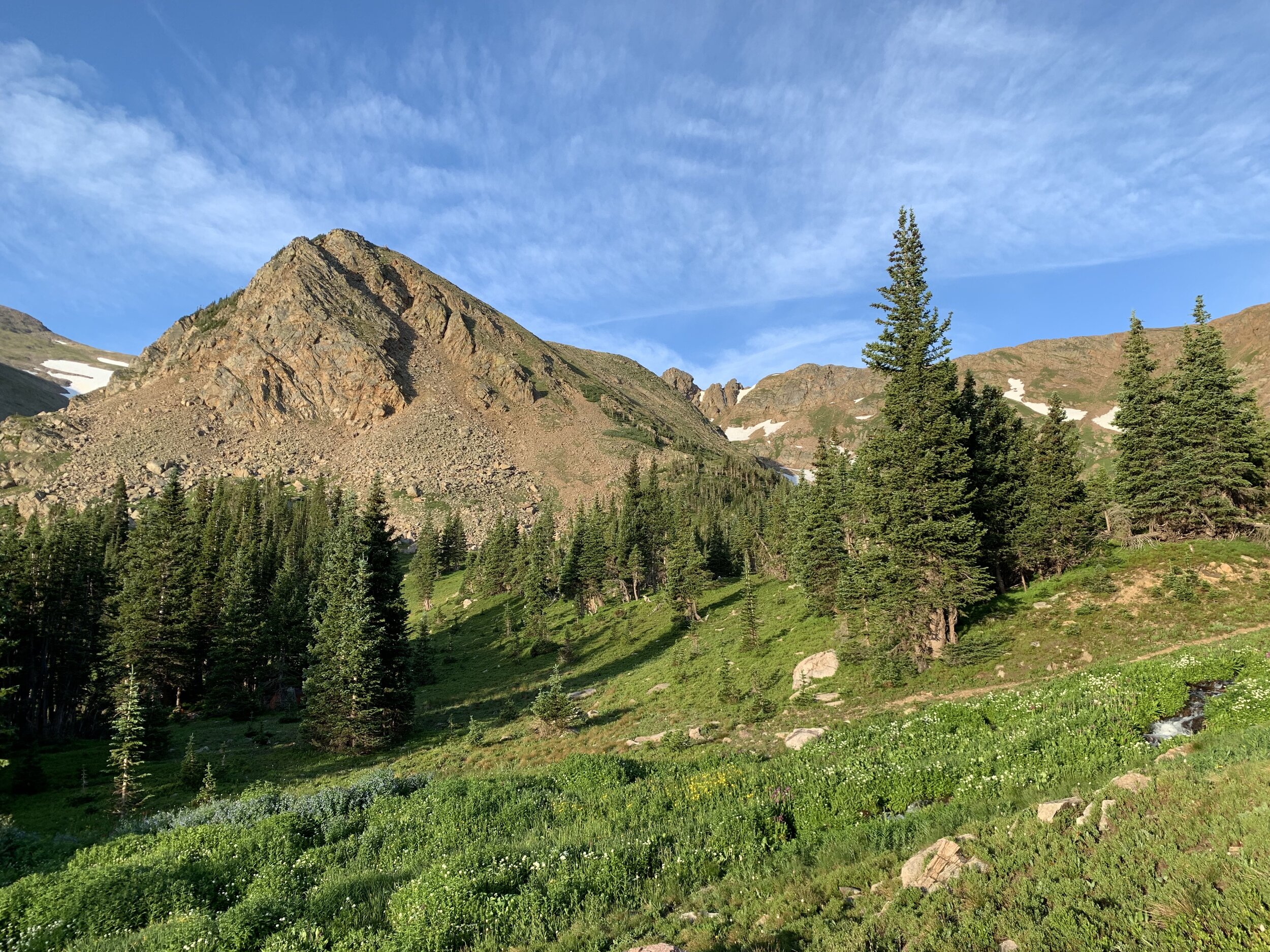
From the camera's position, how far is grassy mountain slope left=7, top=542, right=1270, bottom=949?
5.88m

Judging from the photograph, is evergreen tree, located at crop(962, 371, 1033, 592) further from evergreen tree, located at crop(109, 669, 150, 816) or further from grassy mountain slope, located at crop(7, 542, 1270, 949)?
evergreen tree, located at crop(109, 669, 150, 816)

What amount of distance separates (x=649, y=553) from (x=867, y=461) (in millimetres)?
54821

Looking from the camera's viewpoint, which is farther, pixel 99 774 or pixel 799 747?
pixel 99 774

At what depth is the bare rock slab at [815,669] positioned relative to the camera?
2556 cm

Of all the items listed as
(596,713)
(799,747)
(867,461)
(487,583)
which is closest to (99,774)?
(596,713)

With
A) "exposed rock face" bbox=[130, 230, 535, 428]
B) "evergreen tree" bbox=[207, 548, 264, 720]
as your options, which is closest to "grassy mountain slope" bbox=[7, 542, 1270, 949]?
"evergreen tree" bbox=[207, 548, 264, 720]

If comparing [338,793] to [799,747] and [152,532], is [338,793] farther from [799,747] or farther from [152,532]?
[152,532]

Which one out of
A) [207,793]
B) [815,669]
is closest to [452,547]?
[207,793]

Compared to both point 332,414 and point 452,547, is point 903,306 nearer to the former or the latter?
point 452,547

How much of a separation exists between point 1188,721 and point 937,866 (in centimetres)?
900

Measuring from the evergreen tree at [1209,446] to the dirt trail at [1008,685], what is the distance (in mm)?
16683

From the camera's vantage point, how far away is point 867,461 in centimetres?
2620

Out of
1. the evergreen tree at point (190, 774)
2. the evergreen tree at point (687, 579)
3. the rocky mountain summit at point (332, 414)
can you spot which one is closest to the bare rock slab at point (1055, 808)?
the evergreen tree at point (190, 774)

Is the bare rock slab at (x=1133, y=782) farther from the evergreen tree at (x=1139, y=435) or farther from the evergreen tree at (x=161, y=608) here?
the evergreen tree at (x=161, y=608)
